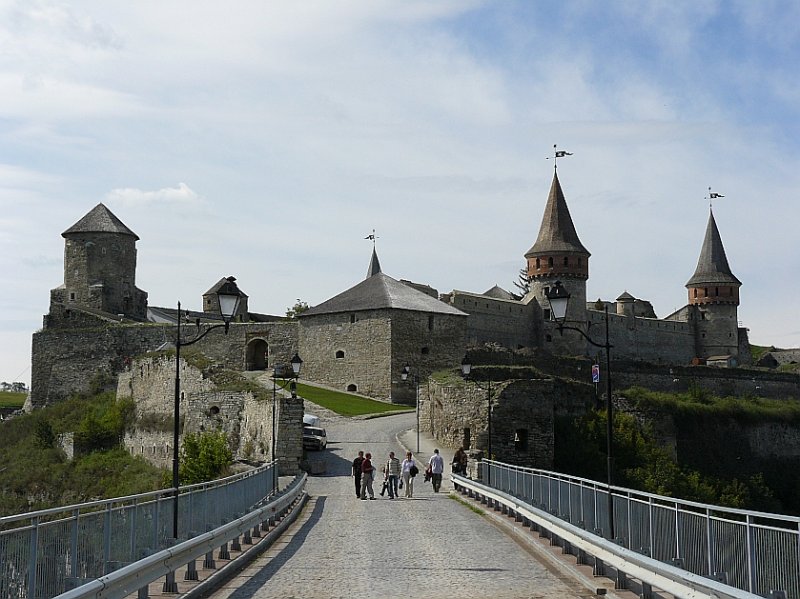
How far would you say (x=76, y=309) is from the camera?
67188 mm

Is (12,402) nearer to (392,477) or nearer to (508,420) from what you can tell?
(508,420)

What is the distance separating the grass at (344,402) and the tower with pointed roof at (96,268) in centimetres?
1646

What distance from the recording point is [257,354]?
67.2 metres

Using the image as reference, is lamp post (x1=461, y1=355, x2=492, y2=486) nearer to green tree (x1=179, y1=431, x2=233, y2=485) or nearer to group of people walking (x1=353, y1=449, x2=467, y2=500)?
group of people walking (x1=353, y1=449, x2=467, y2=500)

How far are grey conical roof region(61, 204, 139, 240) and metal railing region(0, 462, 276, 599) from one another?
56.5 m

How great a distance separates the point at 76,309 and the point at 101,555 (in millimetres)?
60103

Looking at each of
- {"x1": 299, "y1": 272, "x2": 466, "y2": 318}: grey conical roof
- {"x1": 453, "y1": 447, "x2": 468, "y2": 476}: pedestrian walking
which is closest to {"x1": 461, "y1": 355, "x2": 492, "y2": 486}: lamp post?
{"x1": 453, "y1": 447, "x2": 468, "y2": 476}: pedestrian walking

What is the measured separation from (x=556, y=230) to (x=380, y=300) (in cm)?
2270

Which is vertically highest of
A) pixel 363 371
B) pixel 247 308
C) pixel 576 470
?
pixel 247 308

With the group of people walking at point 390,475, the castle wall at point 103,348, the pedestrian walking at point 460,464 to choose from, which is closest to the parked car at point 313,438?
the pedestrian walking at point 460,464

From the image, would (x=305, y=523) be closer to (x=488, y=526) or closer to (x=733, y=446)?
(x=488, y=526)

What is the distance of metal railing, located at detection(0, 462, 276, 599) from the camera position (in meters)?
7.91

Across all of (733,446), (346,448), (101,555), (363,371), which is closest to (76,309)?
(363,371)

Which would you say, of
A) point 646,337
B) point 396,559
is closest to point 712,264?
point 646,337
